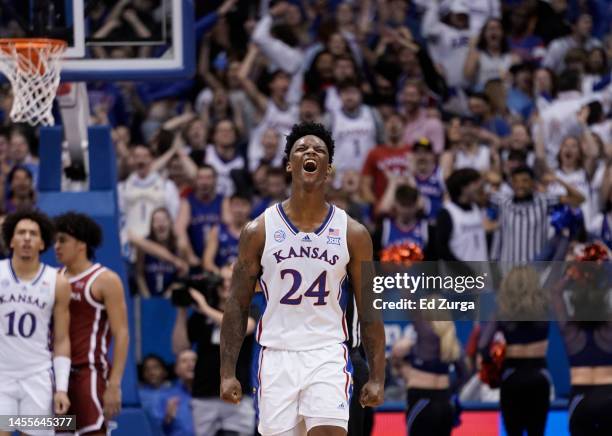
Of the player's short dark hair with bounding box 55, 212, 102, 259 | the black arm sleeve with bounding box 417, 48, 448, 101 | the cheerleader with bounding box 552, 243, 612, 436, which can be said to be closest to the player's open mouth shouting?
the player's short dark hair with bounding box 55, 212, 102, 259

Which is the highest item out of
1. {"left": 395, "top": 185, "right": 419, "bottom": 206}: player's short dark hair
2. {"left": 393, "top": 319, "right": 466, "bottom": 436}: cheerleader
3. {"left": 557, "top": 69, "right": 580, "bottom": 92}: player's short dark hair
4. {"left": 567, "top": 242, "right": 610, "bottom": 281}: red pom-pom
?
{"left": 557, "top": 69, "right": 580, "bottom": 92}: player's short dark hair

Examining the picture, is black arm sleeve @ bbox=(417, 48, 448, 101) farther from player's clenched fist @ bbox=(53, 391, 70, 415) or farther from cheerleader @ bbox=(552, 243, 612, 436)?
player's clenched fist @ bbox=(53, 391, 70, 415)

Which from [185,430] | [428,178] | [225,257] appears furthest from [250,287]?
[428,178]

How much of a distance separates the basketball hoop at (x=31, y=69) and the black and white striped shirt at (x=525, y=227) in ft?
15.1

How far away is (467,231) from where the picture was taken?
44.2ft

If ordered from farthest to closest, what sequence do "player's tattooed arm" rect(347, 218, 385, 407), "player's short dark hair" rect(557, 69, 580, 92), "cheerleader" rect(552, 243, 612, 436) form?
"player's short dark hair" rect(557, 69, 580, 92) → "cheerleader" rect(552, 243, 612, 436) → "player's tattooed arm" rect(347, 218, 385, 407)

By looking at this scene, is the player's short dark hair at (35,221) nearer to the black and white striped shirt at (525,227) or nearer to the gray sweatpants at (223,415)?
the gray sweatpants at (223,415)

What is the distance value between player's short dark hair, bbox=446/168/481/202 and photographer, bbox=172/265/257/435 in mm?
2821

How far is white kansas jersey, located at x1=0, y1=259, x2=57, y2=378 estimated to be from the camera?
30.9 feet

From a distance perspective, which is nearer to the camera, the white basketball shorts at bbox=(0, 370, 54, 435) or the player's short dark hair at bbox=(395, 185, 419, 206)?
the white basketball shorts at bbox=(0, 370, 54, 435)

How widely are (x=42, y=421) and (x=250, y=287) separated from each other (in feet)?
8.00

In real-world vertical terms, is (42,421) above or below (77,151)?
below

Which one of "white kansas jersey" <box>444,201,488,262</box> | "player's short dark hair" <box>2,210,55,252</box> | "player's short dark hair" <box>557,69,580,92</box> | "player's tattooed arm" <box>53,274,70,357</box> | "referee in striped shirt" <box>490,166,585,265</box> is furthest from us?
"player's short dark hair" <box>557,69,580,92</box>

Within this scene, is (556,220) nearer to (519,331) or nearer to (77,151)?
(519,331)
